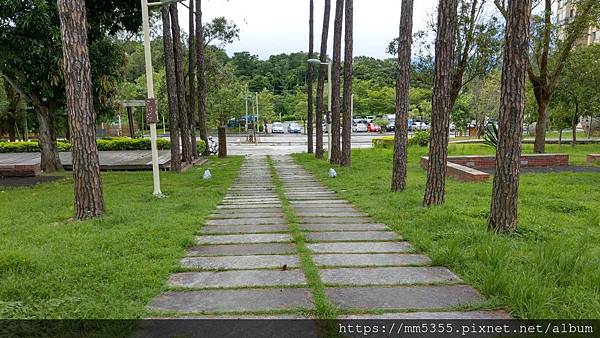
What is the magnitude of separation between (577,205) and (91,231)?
6688 mm

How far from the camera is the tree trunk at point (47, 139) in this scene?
12.9 m

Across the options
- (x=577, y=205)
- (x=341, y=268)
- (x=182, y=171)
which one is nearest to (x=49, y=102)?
(x=182, y=171)

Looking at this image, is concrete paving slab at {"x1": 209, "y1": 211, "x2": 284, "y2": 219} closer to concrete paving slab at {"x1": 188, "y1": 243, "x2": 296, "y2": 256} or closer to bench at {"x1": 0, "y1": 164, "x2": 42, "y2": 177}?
concrete paving slab at {"x1": 188, "y1": 243, "x2": 296, "y2": 256}

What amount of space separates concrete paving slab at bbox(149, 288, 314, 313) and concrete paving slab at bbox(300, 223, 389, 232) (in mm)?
2126

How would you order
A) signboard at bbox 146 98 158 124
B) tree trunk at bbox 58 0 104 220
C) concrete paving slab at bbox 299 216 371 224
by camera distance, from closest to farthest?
tree trunk at bbox 58 0 104 220, concrete paving slab at bbox 299 216 371 224, signboard at bbox 146 98 158 124

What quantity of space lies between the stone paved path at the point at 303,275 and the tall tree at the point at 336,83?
8735 mm

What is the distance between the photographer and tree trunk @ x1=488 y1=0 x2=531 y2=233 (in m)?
4.40

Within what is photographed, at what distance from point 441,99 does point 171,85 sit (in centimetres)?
877

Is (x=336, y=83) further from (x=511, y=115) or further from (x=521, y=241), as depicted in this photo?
(x=521, y=241)

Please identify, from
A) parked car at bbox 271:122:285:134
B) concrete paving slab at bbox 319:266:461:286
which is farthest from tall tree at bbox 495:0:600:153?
parked car at bbox 271:122:285:134

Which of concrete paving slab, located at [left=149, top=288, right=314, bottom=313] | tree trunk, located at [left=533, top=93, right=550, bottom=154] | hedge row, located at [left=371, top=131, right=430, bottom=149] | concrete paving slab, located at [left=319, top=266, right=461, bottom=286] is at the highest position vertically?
tree trunk, located at [left=533, top=93, right=550, bottom=154]

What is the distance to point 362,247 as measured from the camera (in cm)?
448

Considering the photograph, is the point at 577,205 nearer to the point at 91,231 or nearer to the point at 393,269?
the point at 393,269

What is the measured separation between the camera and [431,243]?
4414 mm
